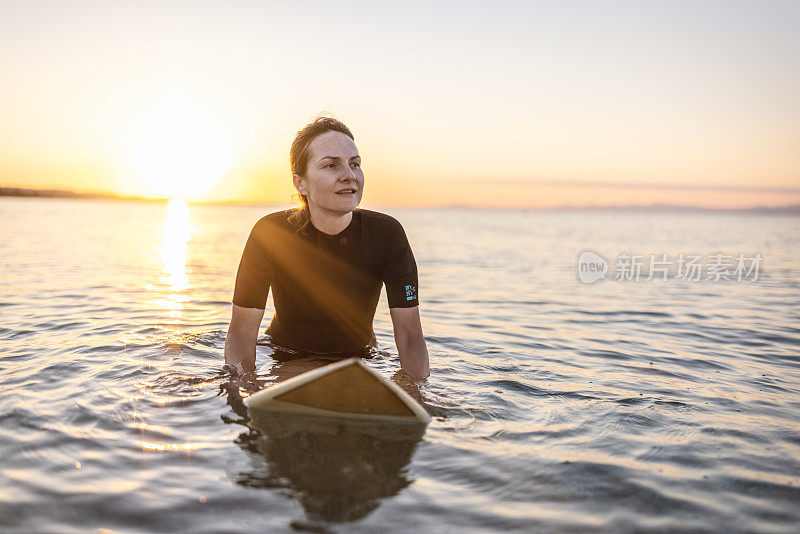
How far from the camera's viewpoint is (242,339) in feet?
18.5

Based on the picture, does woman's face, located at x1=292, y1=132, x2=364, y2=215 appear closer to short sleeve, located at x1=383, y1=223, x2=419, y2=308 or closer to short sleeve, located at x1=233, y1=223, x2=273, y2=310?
short sleeve, located at x1=383, y1=223, x2=419, y2=308

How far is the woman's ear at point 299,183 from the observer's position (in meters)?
5.77

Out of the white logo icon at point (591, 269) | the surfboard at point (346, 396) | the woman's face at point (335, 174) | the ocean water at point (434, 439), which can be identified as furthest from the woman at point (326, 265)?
the white logo icon at point (591, 269)

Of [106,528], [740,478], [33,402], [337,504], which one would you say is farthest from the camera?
[33,402]

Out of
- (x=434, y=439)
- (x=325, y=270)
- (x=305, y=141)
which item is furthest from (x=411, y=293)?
(x=305, y=141)

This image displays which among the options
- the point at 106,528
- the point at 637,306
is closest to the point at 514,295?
the point at 637,306

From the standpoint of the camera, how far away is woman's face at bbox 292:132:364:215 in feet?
17.7

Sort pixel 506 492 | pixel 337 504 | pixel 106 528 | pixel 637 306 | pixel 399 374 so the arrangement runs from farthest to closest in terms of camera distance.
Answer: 1. pixel 637 306
2. pixel 399 374
3. pixel 506 492
4. pixel 337 504
5. pixel 106 528

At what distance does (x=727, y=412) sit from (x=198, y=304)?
988 cm

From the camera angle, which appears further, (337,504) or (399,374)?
(399,374)

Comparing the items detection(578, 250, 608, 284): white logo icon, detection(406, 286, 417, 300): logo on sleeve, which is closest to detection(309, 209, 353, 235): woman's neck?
detection(406, 286, 417, 300): logo on sleeve

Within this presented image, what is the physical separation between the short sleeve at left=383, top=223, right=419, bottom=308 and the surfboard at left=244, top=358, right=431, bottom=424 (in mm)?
1432

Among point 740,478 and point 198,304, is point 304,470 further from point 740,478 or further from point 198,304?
point 198,304

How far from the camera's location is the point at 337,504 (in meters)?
3.22
